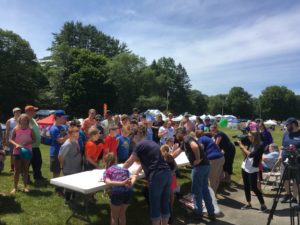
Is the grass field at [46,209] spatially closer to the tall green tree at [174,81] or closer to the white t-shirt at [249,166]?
the white t-shirt at [249,166]

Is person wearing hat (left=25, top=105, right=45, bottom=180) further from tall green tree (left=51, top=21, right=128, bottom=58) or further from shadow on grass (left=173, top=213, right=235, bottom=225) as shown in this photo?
tall green tree (left=51, top=21, right=128, bottom=58)

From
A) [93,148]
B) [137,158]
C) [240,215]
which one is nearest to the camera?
[137,158]

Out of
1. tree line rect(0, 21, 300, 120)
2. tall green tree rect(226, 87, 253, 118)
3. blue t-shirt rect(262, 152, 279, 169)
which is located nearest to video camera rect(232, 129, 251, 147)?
blue t-shirt rect(262, 152, 279, 169)

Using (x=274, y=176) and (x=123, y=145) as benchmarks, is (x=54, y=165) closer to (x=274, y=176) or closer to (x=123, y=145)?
(x=123, y=145)

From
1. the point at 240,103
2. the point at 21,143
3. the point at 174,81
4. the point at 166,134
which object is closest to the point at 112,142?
the point at 21,143

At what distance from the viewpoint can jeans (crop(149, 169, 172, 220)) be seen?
4.77 metres

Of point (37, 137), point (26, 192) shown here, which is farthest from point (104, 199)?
point (37, 137)

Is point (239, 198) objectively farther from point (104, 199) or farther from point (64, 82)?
point (64, 82)

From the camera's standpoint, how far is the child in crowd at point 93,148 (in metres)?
6.32

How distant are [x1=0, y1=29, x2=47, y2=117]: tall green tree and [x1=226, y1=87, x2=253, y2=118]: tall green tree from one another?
77064mm

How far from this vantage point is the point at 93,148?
20.9 feet

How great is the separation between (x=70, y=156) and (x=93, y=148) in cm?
47

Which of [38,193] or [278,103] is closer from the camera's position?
[38,193]

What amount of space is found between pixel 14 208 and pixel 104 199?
5.83 ft
